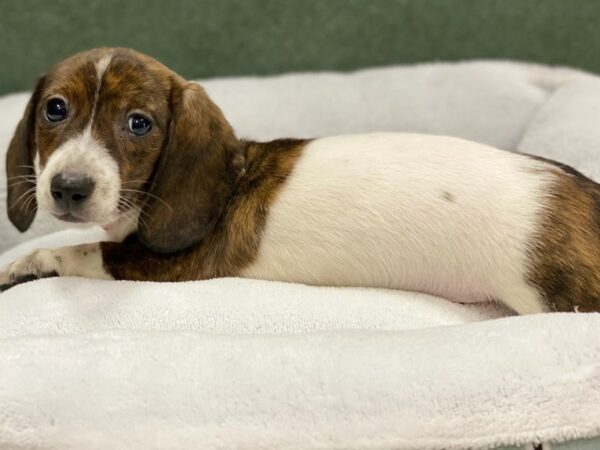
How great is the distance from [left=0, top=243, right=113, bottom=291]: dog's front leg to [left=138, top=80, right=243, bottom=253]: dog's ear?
14cm

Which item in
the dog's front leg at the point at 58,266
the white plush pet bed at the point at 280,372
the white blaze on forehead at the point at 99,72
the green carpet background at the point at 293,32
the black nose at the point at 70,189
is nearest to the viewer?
the white plush pet bed at the point at 280,372

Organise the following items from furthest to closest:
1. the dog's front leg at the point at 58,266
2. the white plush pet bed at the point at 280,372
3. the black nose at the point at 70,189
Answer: the dog's front leg at the point at 58,266, the black nose at the point at 70,189, the white plush pet bed at the point at 280,372

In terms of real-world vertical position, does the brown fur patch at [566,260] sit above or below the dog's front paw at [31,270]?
above

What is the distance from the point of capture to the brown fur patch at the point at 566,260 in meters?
1.43

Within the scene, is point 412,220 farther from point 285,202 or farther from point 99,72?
point 99,72

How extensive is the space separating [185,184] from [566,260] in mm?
798

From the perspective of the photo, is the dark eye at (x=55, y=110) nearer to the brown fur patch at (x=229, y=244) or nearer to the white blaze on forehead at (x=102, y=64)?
the white blaze on forehead at (x=102, y=64)

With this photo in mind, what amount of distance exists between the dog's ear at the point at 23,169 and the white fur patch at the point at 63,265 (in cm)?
13

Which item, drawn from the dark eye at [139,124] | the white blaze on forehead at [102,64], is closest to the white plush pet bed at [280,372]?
the dark eye at [139,124]

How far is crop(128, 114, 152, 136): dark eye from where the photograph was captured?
5.01ft

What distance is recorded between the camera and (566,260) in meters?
1.43

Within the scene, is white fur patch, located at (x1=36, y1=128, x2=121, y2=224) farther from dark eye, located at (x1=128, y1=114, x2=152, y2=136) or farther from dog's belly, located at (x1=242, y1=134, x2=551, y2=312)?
dog's belly, located at (x1=242, y1=134, x2=551, y2=312)

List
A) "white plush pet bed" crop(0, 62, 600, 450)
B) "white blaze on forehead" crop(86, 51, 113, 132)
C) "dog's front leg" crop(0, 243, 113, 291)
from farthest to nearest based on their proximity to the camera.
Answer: "dog's front leg" crop(0, 243, 113, 291) < "white blaze on forehead" crop(86, 51, 113, 132) < "white plush pet bed" crop(0, 62, 600, 450)

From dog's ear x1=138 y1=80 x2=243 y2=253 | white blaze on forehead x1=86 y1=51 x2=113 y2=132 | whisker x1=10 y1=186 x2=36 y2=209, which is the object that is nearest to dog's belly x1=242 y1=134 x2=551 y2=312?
dog's ear x1=138 y1=80 x2=243 y2=253
